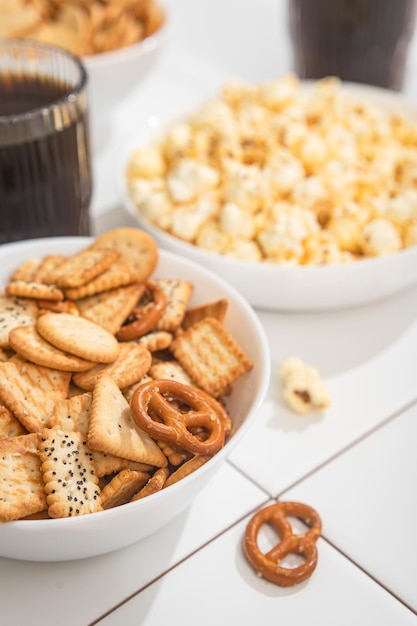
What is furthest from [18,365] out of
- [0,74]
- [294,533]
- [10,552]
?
[0,74]

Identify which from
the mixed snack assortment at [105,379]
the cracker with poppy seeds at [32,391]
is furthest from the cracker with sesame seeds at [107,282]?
the cracker with poppy seeds at [32,391]

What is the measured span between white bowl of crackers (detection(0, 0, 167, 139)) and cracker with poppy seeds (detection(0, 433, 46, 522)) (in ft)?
2.37

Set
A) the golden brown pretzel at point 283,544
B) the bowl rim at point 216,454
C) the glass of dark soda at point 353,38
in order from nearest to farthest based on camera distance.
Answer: the bowl rim at point 216,454 < the golden brown pretzel at point 283,544 < the glass of dark soda at point 353,38

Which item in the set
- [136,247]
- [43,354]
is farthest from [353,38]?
[43,354]

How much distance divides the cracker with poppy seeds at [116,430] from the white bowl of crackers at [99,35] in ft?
2.22

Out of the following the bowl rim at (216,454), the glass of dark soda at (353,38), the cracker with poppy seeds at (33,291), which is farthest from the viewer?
the glass of dark soda at (353,38)

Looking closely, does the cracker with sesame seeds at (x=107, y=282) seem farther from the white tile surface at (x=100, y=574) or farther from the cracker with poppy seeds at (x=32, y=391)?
the white tile surface at (x=100, y=574)

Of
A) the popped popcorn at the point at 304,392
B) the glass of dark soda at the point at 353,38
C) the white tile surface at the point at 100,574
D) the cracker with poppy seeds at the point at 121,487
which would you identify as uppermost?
the glass of dark soda at the point at 353,38

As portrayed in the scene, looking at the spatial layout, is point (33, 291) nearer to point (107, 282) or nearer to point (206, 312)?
point (107, 282)

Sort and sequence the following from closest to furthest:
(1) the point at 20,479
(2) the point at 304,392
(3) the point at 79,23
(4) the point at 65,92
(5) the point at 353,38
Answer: (1) the point at 20,479 → (2) the point at 304,392 → (4) the point at 65,92 → (3) the point at 79,23 → (5) the point at 353,38

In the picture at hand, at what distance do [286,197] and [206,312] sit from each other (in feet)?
0.88

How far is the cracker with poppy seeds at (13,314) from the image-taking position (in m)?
0.77

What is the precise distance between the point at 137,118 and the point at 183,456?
3.10ft

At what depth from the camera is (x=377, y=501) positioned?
769 millimetres
